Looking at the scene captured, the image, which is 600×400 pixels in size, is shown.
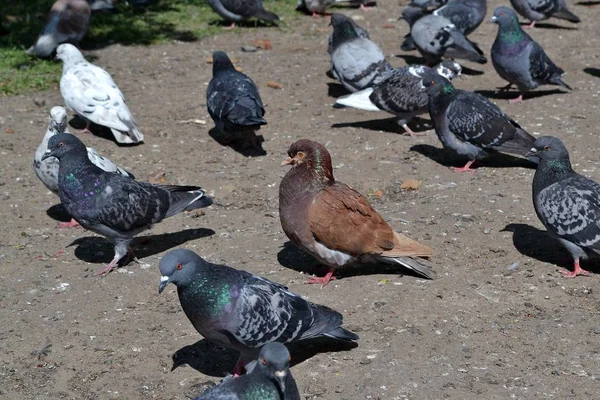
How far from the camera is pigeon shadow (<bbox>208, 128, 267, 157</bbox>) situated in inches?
344

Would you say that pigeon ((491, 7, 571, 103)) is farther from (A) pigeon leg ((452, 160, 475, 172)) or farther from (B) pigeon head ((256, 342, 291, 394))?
(B) pigeon head ((256, 342, 291, 394))

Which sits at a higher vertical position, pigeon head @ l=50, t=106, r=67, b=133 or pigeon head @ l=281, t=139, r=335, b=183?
pigeon head @ l=281, t=139, r=335, b=183

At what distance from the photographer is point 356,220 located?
593 centimetres

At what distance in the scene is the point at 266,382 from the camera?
152 inches

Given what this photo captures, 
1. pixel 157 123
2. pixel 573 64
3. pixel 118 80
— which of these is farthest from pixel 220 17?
pixel 573 64

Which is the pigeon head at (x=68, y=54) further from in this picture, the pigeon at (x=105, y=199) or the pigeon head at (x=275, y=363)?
the pigeon head at (x=275, y=363)

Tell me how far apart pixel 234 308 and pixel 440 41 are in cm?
701

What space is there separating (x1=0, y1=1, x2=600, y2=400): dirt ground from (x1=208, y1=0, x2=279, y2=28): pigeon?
91.9 inches

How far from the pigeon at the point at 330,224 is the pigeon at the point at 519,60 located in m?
4.51

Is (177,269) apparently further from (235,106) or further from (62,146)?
(235,106)

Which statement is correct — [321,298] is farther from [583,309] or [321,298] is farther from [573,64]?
[573,64]

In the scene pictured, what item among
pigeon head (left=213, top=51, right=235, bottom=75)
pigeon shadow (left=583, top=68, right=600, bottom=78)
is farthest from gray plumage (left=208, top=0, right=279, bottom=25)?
pigeon shadow (left=583, top=68, right=600, bottom=78)

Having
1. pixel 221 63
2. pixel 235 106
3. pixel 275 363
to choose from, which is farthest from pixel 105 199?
pixel 221 63

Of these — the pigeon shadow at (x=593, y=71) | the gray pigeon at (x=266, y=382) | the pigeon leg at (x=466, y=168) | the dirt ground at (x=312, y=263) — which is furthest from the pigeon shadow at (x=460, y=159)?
the gray pigeon at (x=266, y=382)
